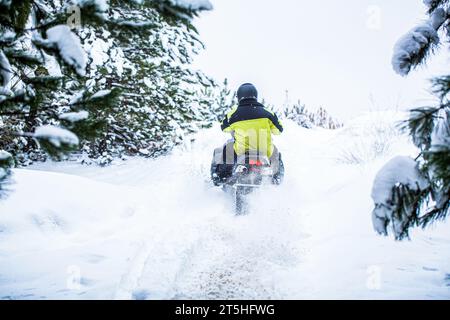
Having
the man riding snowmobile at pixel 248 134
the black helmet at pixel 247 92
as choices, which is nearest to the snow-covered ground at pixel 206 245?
the man riding snowmobile at pixel 248 134

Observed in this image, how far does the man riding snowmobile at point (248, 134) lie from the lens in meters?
5.12

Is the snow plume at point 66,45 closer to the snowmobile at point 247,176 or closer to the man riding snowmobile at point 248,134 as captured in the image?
the snowmobile at point 247,176

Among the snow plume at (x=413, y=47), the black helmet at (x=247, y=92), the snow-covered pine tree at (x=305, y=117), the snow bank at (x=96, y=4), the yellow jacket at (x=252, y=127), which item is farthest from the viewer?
the snow-covered pine tree at (x=305, y=117)

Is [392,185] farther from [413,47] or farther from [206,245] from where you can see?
[206,245]

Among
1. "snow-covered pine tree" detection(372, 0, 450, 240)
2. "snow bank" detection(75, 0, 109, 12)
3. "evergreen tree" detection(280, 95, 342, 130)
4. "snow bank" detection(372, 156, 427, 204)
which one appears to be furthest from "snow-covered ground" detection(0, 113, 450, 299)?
"evergreen tree" detection(280, 95, 342, 130)

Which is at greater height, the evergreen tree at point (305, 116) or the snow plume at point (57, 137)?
the evergreen tree at point (305, 116)

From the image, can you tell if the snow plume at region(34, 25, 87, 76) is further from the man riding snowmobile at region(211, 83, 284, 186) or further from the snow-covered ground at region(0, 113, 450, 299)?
the man riding snowmobile at region(211, 83, 284, 186)

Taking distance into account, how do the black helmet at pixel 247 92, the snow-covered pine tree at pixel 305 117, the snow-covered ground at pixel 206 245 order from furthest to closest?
the snow-covered pine tree at pixel 305 117
the black helmet at pixel 247 92
the snow-covered ground at pixel 206 245

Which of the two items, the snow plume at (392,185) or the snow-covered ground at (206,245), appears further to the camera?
the snow-covered ground at (206,245)

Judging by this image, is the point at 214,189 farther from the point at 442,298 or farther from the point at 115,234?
the point at 442,298

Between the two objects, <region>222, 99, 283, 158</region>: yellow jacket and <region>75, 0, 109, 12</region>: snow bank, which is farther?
<region>222, 99, 283, 158</region>: yellow jacket

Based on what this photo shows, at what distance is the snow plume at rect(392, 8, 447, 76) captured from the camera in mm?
2223

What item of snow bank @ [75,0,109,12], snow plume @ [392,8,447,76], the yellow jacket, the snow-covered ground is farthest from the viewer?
the yellow jacket

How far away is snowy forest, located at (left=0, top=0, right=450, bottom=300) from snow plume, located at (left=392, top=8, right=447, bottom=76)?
0.01m
